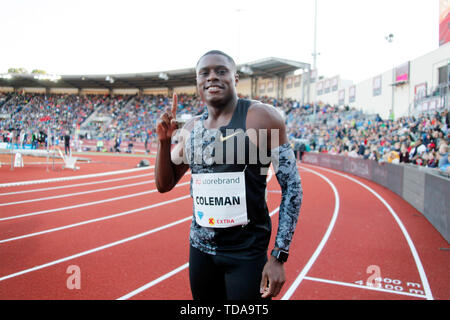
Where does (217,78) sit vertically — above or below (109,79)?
below

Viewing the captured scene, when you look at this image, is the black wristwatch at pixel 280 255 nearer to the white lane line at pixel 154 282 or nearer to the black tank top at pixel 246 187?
the black tank top at pixel 246 187

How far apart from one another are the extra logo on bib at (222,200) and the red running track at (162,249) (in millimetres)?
2075

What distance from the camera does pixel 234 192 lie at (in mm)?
1567

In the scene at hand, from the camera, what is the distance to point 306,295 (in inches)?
134

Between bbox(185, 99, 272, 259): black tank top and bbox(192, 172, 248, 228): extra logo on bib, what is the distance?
0.03m

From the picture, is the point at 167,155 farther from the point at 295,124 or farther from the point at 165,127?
the point at 295,124

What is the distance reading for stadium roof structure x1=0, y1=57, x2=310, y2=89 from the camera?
34.7 m

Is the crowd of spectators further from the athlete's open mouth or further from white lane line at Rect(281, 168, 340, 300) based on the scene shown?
white lane line at Rect(281, 168, 340, 300)

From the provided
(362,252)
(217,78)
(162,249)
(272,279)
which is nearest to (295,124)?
(362,252)

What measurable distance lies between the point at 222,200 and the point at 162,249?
11.4ft

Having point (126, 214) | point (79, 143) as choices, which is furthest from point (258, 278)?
point (79, 143)

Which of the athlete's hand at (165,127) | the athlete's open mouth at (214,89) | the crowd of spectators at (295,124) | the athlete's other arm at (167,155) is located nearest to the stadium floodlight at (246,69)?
the crowd of spectators at (295,124)

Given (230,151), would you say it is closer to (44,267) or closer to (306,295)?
(306,295)
